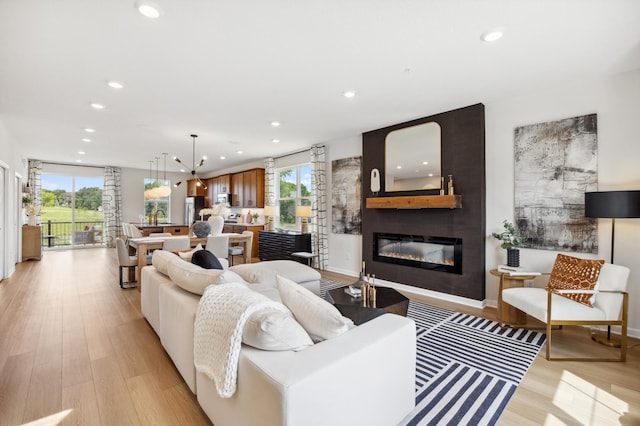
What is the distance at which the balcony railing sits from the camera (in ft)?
30.0

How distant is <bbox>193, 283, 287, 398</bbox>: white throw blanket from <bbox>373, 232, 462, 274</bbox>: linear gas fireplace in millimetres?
3301

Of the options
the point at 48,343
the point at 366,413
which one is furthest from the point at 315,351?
the point at 48,343

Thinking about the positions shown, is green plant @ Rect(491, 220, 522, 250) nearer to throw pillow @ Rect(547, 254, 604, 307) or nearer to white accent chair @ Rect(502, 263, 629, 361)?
throw pillow @ Rect(547, 254, 604, 307)

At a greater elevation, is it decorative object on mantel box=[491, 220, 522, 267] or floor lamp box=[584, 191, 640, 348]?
floor lamp box=[584, 191, 640, 348]

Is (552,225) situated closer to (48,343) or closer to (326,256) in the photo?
(326,256)

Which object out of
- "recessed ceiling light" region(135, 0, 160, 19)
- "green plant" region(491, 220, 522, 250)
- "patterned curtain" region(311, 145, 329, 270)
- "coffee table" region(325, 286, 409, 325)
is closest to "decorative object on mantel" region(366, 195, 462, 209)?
"green plant" region(491, 220, 522, 250)

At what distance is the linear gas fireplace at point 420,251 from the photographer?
13.8ft

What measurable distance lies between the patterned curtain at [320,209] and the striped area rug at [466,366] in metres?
2.76

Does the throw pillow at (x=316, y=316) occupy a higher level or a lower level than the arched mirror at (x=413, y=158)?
lower

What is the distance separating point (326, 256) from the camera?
6.14 metres

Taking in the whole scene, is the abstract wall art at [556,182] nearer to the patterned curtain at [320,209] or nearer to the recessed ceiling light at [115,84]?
the patterned curtain at [320,209]

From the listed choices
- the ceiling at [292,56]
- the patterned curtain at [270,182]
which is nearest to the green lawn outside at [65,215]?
the ceiling at [292,56]

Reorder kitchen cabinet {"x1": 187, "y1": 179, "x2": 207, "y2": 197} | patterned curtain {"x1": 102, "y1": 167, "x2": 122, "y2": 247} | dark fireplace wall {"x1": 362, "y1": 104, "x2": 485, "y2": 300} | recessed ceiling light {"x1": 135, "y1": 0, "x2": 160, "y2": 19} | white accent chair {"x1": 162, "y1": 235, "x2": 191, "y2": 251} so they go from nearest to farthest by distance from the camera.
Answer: recessed ceiling light {"x1": 135, "y1": 0, "x2": 160, "y2": 19}
dark fireplace wall {"x1": 362, "y1": 104, "x2": 485, "y2": 300}
white accent chair {"x1": 162, "y1": 235, "x2": 191, "y2": 251}
patterned curtain {"x1": 102, "y1": 167, "x2": 122, "y2": 247}
kitchen cabinet {"x1": 187, "y1": 179, "x2": 207, "y2": 197}

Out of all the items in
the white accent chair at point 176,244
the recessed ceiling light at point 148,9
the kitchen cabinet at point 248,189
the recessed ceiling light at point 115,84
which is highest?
the recessed ceiling light at point 115,84
